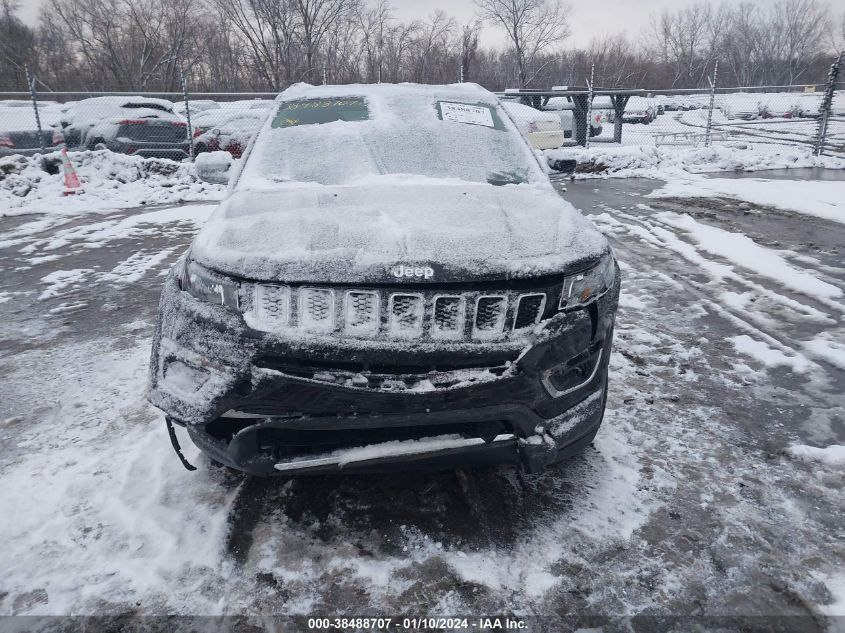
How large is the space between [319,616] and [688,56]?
272 feet

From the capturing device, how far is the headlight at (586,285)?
2211mm

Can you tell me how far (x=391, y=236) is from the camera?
88.2 inches

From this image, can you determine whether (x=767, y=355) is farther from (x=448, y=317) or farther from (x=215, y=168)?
(x=215, y=168)

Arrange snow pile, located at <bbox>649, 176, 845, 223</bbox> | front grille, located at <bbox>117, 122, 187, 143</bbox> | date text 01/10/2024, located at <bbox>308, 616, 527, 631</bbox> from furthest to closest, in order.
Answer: front grille, located at <bbox>117, 122, 187, 143</bbox>
snow pile, located at <bbox>649, 176, 845, 223</bbox>
date text 01/10/2024, located at <bbox>308, 616, 527, 631</bbox>

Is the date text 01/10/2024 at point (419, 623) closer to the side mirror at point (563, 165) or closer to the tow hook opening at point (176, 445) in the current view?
the tow hook opening at point (176, 445)

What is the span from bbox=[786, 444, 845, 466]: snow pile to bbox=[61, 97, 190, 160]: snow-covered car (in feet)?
45.4

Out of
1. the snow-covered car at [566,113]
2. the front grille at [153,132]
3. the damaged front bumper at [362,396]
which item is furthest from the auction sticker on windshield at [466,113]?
the snow-covered car at [566,113]

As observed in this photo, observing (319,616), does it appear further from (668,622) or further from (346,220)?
(346,220)

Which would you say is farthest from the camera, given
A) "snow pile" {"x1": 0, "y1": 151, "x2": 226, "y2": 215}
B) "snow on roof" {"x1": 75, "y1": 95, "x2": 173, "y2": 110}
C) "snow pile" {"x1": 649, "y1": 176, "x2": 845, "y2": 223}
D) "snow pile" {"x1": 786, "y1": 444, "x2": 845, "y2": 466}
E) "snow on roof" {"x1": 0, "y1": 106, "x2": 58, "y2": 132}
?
"snow on roof" {"x1": 75, "y1": 95, "x2": 173, "y2": 110}

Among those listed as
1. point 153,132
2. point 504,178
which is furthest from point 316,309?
point 153,132

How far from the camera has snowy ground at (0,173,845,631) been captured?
205 cm

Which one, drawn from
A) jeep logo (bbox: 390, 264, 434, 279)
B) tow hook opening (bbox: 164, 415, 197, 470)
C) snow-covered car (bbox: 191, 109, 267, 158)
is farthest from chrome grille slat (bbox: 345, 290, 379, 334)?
snow-covered car (bbox: 191, 109, 267, 158)

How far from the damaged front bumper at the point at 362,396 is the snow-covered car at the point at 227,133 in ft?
39.6

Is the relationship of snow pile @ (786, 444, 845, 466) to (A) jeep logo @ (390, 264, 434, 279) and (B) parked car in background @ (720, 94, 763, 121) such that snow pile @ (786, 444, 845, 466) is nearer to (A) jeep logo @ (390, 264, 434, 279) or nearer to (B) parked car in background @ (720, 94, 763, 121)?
(A) jeep logo @ (390, 264, 434, 279)
